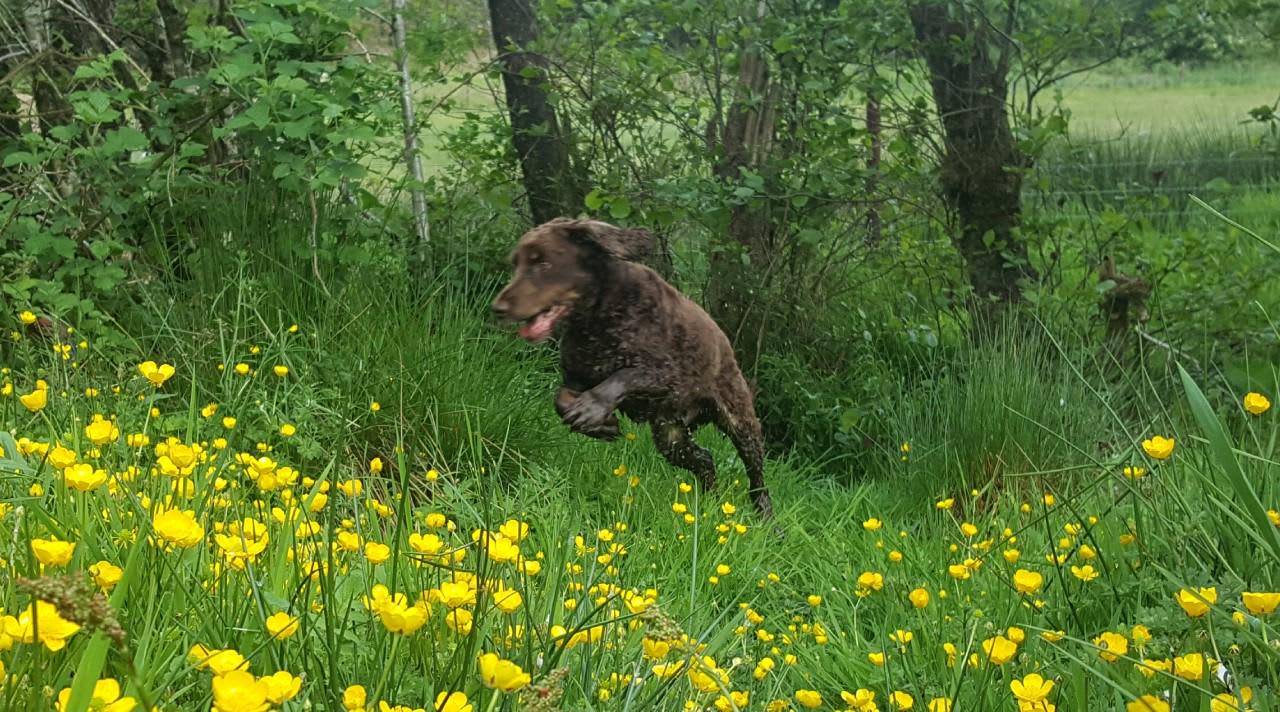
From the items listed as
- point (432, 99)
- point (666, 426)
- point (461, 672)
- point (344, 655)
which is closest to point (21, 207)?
point (432, 99)

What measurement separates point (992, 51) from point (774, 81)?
3.81 feet

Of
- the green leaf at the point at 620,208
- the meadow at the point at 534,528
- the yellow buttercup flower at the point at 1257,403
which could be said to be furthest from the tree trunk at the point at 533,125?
the yellow buttercup flower at the point at 1257,403

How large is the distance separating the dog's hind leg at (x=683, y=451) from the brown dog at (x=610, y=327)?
14 millimetres

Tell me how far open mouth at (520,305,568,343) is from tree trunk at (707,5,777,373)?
9.39 feet

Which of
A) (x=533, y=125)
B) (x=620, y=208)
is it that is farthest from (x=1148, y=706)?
(x=533, y=125)

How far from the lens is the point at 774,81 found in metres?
6.10

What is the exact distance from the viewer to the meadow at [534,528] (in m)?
1.72

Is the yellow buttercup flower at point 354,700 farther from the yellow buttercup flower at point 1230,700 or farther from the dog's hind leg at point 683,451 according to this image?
the dog's hind leg at point 683,451

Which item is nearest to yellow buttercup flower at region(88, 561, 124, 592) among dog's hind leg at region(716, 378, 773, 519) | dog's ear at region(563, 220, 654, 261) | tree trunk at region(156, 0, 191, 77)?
dog's ear at region(563, 220, 654, 261)

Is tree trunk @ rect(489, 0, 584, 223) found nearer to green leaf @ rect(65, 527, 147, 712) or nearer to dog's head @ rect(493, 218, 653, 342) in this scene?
dog's head @ rect(493, 218, 653, 342)

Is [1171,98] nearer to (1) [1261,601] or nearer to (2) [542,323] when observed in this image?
(2) [542,323]

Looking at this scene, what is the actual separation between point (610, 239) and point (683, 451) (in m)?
1.06

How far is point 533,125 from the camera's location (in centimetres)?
656

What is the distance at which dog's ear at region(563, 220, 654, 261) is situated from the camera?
3.41 metres
